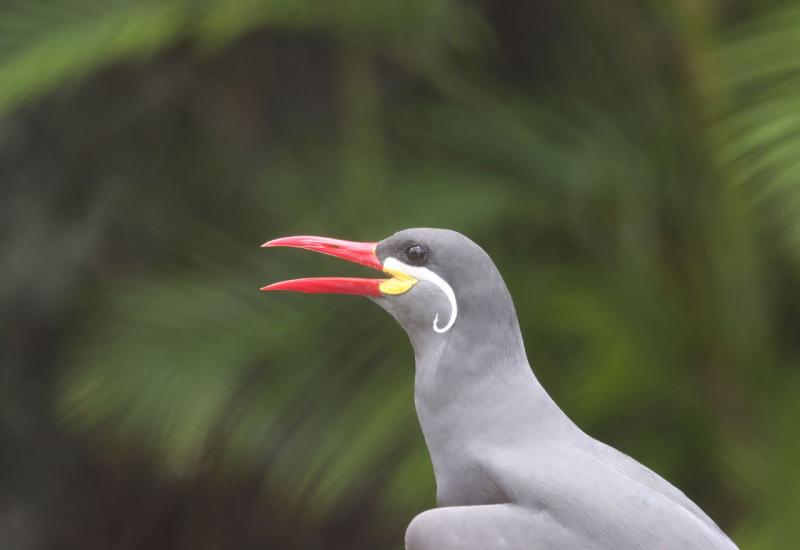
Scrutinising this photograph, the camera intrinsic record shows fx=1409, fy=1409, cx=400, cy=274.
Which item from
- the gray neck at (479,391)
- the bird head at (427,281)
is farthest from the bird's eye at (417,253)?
the gray neck at (479,391)

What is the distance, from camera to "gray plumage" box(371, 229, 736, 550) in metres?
2.04

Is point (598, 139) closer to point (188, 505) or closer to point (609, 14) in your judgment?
point (609, 14)

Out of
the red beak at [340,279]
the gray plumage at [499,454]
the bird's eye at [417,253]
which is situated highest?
the bird's eye at [417,253]

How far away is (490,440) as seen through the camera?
2184 mm

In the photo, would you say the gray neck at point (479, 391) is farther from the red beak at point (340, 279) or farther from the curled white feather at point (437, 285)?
the red beak at point (340, 279)

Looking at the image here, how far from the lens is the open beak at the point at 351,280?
2289mm

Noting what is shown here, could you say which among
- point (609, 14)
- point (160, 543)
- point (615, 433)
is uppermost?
point (609, 14)

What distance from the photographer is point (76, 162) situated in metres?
4.79

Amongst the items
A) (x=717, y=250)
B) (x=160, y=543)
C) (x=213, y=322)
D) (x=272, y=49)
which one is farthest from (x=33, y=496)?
(x=717, y=250)

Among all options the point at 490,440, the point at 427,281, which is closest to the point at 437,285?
the point at 427,281

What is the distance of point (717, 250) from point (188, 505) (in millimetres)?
2108

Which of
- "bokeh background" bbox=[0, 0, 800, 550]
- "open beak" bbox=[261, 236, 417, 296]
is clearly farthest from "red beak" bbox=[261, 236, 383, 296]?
"bokeh background" bbox=[0, 0, 800, 550]

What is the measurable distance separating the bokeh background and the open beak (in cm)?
127

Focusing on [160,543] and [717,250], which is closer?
[717,250]
